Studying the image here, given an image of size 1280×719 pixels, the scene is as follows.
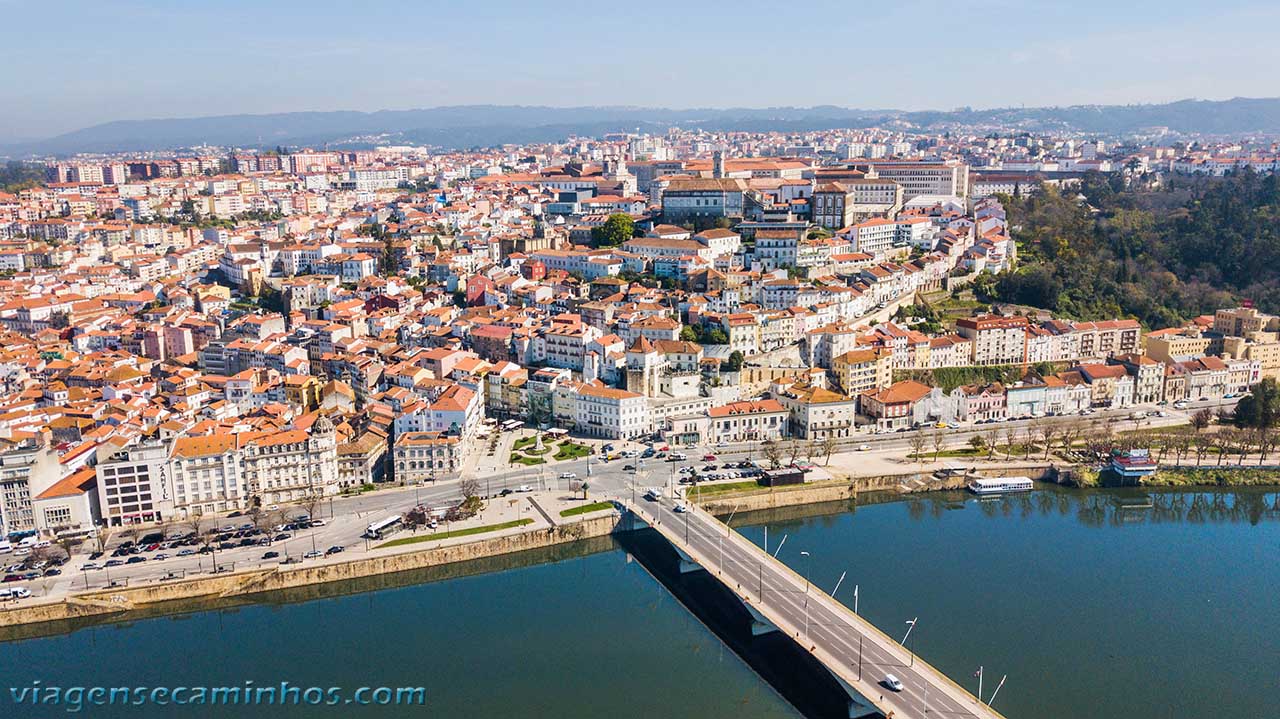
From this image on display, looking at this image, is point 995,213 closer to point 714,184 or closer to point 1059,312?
point 1059,312

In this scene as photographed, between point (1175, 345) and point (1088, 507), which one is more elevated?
point (1175, 345)

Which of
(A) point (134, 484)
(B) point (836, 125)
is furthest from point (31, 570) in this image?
(B) point (836, 125)

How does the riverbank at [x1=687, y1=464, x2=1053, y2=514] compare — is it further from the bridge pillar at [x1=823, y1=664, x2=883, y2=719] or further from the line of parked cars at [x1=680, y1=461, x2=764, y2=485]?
the bridge pillar at [x1=823, y1=664, x2=883, y2=719]

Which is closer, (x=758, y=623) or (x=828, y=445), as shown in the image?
(x=758, y=623)

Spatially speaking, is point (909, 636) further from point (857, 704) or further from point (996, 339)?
point (996, 339)

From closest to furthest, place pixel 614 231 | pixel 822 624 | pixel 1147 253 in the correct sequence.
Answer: pixel 822 624
pixel 614 231
pixel 1147 253

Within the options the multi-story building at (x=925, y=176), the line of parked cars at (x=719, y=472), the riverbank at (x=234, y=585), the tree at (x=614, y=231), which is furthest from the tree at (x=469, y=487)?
the multi-story building at (x=925, y=176)

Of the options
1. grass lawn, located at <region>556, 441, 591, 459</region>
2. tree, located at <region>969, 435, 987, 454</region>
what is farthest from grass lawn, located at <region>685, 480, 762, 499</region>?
tree, located at <region>969, 435, 987, 454</region>
